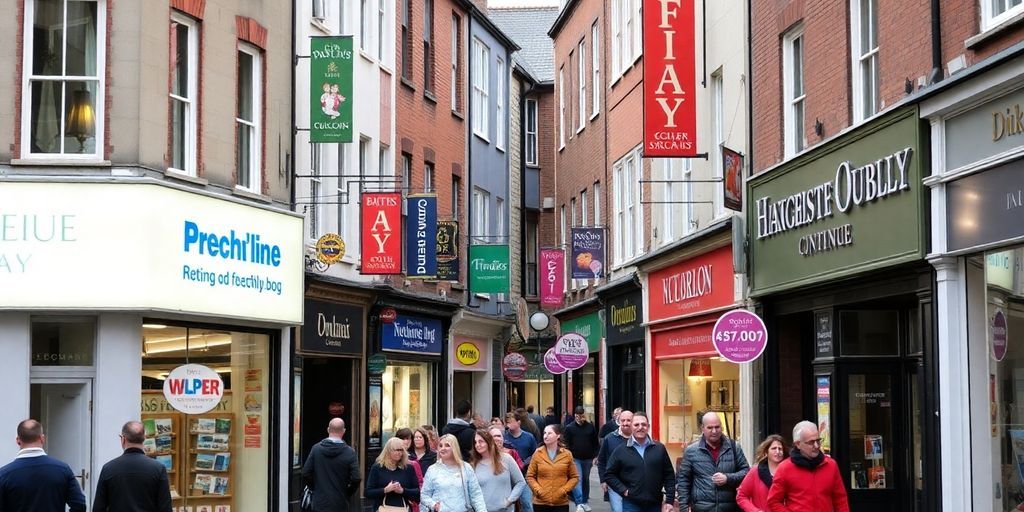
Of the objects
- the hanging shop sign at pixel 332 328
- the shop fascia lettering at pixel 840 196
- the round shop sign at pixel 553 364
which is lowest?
the round shop sign at pixel 553 364

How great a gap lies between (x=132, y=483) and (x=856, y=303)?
947 centimetres

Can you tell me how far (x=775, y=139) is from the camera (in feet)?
67.2

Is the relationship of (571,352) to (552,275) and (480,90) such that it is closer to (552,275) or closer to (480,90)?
(552,275)

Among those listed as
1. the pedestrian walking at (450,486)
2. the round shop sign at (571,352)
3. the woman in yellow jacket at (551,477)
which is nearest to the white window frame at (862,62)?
the woman in yellow jacket at (551,477)

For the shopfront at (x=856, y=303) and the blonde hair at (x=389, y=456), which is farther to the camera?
the shopfront at (x=856, y=303)

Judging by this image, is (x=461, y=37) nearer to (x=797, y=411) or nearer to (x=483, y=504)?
(x=797, y=411)

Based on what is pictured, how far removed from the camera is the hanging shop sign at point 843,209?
15.6m

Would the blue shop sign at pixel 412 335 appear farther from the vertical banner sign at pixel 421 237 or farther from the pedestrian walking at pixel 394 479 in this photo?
the pedestrian walking at pixel 394 479

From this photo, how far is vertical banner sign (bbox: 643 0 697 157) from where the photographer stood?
2234 cm

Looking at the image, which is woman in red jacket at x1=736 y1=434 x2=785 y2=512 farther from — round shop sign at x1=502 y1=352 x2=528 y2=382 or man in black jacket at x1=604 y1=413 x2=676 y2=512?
round shop sign at x1=502 y1=352 x2=528 y2=382

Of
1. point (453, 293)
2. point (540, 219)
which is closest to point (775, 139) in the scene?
point (453, 293)

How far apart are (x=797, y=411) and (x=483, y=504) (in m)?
8.38

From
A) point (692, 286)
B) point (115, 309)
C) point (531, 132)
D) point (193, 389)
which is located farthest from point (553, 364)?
point (531, 132)

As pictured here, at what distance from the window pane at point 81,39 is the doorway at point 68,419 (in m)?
3.85
